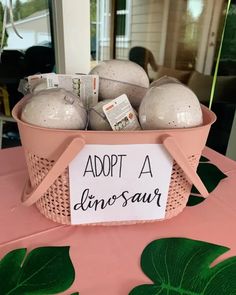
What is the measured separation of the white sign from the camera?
0.44m

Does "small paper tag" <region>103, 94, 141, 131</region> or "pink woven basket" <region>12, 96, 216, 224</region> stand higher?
"small paper tag" <region>103, 94, 141, 131</region>

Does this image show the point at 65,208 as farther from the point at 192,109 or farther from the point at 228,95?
the point at 228,95

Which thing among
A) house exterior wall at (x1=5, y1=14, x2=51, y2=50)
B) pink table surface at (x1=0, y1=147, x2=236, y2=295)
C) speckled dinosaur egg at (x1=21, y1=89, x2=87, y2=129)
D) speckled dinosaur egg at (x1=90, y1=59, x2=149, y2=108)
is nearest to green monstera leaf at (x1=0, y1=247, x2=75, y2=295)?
pink table surface at (x1=0, y1=147, x2=236, y2=295)

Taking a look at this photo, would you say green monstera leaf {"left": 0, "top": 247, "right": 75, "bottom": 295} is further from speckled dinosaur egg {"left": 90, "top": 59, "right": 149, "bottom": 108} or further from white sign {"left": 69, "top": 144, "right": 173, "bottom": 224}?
speckled dinosaur egg {"left": 90, "top": 59, "right": 149, "bottom": 108}

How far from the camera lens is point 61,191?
467mm

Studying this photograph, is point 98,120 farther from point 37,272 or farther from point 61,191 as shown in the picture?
point 37,272

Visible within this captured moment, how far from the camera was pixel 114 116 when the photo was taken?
1.51ft

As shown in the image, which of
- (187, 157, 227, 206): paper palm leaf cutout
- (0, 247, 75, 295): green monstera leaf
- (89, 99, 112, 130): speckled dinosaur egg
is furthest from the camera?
(187, 157, 227, 206): paper palm leaf cutout

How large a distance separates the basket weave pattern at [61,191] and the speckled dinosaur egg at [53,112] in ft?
0.20

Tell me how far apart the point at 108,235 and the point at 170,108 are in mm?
235

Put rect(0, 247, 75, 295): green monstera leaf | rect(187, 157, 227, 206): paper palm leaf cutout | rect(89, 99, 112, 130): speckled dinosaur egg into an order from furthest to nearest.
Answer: rect(187, 157, 227, 206): paper palm leaf cutout < rect(89, 99, 112, 130): speckled dinosaur egg < rect(0, 247, 75, 295): green monstera leaf

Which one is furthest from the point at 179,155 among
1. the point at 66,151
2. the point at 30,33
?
the point at 30,33

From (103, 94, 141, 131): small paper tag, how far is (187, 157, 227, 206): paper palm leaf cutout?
0.22m

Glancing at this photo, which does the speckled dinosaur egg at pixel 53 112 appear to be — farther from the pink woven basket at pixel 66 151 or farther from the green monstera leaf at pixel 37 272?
the green monstera leaf at pixel 37 272
